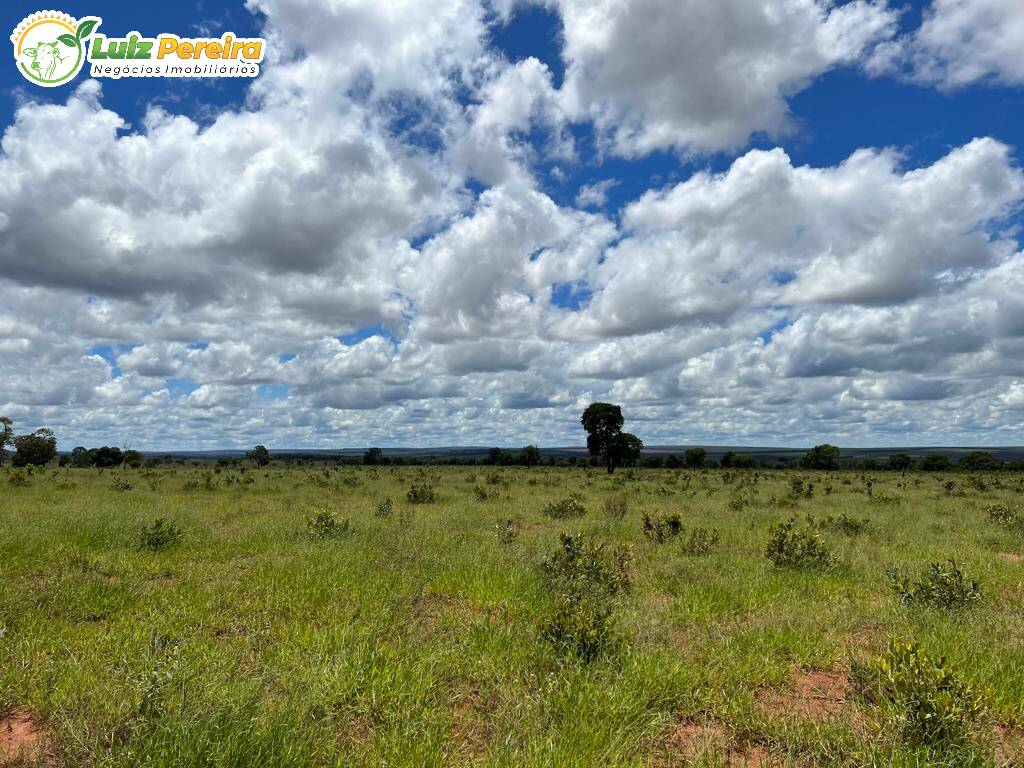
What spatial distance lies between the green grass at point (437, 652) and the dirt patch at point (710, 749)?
28 millimetres

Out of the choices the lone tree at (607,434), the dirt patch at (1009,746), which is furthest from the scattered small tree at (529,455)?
the dirt patch at (1009,746)

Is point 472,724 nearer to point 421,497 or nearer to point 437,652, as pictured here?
point 437,652

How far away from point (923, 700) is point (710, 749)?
2027mm

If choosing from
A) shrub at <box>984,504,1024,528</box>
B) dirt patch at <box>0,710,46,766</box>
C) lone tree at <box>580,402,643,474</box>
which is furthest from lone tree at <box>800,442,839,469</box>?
dirt patch at <box>0,710,46,766</box>

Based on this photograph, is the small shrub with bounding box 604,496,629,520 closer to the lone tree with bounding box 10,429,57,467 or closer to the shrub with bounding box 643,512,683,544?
the shrub with bounding box 643,512,683,544

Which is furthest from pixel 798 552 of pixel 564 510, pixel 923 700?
pixel 564 510

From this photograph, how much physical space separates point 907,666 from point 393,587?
7.19 metres

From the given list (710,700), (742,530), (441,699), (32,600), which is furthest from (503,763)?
(742,530)

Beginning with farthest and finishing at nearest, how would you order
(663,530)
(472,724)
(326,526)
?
(663,530) < (326,526) < (472,724)

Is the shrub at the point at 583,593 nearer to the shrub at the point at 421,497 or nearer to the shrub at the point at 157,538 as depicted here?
the shrub at the point at 157,538

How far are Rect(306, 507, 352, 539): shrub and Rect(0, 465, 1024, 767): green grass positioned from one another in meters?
1.26

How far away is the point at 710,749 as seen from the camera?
196 inches

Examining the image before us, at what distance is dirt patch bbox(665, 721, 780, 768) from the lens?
484 cm

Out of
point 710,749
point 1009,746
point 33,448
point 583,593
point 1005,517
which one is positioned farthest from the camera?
point 33,448
